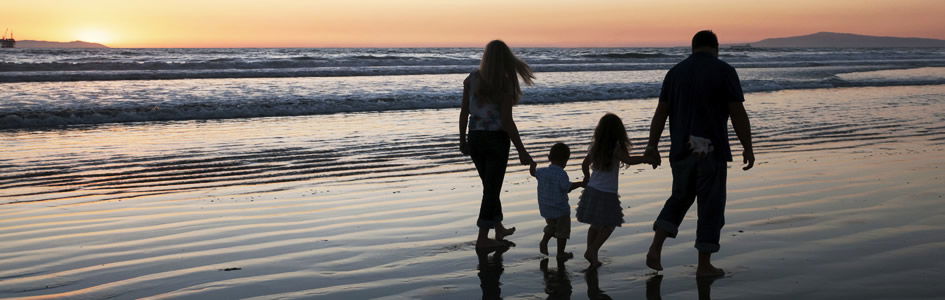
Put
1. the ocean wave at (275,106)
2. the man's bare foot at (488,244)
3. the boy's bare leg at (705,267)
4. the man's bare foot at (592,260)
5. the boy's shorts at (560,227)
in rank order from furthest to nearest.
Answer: the ocean wave at (275,106)
the man's bare foot at (488,244)
the boy's shorts at (560,227)
the man's bare foot at (592,260)
the boy's bare leg at (705,267)

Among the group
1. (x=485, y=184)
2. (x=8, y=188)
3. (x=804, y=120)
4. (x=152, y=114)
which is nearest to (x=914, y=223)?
(x=485, y=184)

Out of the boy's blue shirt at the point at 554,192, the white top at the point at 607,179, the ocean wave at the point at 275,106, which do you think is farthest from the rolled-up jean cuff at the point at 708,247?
the ocean wave at the point at 275,106

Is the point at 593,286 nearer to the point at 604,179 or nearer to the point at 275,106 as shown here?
the point at 604,179

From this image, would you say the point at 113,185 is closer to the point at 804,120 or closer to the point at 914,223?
the point at 914,223

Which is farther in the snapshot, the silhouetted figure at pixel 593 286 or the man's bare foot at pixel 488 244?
the man's bare foot at pixel 488 244

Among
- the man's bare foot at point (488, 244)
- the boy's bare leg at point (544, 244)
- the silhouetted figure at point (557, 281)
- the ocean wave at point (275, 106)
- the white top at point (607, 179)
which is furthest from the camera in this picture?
the ocean wave at point (275, 106)

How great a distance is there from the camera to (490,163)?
5914 millimetres

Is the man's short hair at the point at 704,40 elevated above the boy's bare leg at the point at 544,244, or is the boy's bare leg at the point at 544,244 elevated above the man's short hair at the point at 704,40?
the man's short hair at the point at 704,40

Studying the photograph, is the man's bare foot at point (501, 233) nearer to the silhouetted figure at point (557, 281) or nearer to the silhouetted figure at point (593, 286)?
the silhouetted figure at point (557, 281)

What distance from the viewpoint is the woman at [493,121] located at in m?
5.69

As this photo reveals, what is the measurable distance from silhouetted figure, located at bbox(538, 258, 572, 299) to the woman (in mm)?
639

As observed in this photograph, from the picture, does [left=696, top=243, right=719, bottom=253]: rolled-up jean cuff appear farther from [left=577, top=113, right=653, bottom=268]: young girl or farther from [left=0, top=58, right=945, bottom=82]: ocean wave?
[left=0, top=58, right=945, bottom=82]: ocean wave

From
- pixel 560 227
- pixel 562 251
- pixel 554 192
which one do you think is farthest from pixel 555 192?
pixel 562 251

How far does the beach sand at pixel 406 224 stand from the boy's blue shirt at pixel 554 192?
30 cm
